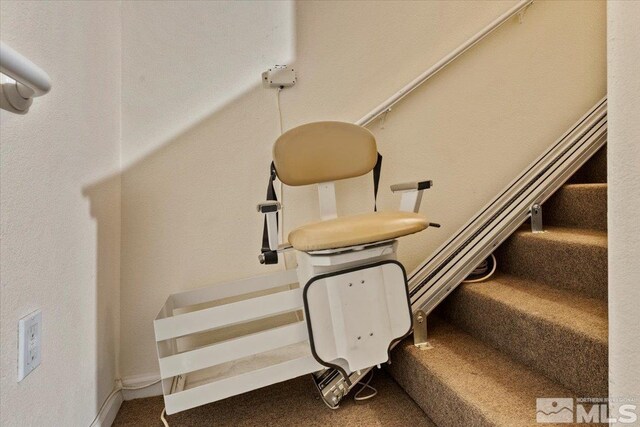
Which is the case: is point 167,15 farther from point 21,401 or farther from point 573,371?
point 573,371

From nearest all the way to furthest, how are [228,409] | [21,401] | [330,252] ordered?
[21,401] → [330,252] → [228,409]

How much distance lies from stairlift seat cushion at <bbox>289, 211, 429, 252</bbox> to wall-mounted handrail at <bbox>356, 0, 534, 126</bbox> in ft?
2.50

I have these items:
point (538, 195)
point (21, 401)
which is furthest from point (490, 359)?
point (21, 401)

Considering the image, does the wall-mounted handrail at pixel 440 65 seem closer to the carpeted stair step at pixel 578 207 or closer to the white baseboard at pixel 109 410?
the carpeted stair step at pixel 578 207

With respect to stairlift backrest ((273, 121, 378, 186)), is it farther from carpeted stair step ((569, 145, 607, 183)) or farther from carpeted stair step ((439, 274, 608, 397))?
carpeted stair step ((569, 145, 607, 183))

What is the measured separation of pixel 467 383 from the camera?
1.08m

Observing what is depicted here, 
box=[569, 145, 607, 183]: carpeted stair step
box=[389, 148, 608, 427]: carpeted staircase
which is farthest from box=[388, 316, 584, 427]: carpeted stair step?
box=[569, 145, 607, 183]: carpeted stair step

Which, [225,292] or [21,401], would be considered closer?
[21,401]

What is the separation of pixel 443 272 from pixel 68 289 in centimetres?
138

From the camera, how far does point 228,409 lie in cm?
137

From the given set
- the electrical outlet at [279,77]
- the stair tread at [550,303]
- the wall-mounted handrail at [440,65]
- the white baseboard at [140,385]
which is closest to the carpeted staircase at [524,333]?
the stair tread at [550,303]

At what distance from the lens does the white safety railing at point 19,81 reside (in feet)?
1.93

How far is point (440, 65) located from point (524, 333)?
4.41ft

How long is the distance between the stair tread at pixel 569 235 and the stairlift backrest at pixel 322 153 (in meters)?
0.79
